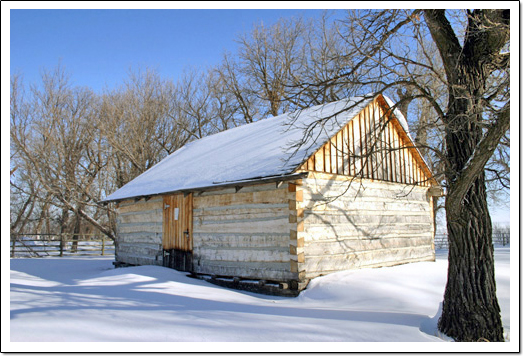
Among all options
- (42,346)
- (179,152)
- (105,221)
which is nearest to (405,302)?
(42,346)

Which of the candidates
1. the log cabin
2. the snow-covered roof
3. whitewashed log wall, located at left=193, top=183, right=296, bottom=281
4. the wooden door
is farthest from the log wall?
the wooden door

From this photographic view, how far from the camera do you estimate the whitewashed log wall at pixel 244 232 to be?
10039mm

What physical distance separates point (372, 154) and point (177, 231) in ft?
21.5

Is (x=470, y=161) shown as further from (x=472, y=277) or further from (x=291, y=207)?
(x=291, y=207)

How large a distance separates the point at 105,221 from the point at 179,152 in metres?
16.7

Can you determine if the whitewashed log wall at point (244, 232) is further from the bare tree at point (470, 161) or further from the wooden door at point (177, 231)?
the bare tree at point (470, 161)

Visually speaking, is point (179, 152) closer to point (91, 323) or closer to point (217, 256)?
point (217, 256)

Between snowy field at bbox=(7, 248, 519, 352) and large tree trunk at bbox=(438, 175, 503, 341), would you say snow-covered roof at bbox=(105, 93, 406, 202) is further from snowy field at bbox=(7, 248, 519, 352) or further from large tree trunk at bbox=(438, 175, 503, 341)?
snowy field at bbox=(7, 248, 519, 352)

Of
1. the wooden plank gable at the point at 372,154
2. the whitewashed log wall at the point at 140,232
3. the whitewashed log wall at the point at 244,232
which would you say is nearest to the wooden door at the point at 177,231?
the whitewashed log wall at the point at 244,232

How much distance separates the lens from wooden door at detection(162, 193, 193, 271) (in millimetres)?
12422

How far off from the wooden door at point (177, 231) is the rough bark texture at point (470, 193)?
25.6 ft

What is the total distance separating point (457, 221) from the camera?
6.23 m

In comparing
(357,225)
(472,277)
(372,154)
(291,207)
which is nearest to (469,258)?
(472,277)

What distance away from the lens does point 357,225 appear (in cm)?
1143
